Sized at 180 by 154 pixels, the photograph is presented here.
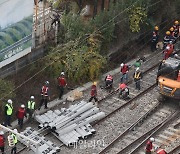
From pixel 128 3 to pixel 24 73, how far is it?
8.17m

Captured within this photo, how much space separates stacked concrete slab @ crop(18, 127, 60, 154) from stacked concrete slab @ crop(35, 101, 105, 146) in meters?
0.61

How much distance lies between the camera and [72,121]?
77.3 ft

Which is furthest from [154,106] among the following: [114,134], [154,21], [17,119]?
[154,21]

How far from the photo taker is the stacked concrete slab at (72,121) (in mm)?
23062

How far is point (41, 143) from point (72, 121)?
1939 mm

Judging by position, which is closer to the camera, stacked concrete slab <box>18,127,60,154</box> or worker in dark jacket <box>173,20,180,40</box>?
stacked concrete slab <box>18,127,60,154</box>

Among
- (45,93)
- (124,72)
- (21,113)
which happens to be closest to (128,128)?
(45,93)

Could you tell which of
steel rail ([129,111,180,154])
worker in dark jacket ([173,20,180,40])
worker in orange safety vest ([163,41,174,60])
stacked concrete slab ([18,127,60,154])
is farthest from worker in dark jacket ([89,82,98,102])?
worker in dark jacket ([173,20,180,40])

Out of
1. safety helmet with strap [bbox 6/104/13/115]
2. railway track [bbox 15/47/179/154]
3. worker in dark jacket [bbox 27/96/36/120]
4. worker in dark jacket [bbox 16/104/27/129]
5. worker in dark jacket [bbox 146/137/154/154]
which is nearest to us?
worker in dark jacket [bbox 146/137/154/154]

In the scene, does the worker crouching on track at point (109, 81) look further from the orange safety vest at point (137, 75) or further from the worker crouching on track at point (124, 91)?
the orange safety vest at point (137, 75)

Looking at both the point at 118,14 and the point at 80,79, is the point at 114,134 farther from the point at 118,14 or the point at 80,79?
the point at 118,14

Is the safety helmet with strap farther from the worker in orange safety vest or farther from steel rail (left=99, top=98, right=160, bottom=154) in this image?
the worker in orange safety vest

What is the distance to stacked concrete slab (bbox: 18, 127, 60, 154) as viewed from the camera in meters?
22.0

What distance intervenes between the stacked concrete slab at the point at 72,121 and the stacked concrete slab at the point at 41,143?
609 millimetres
